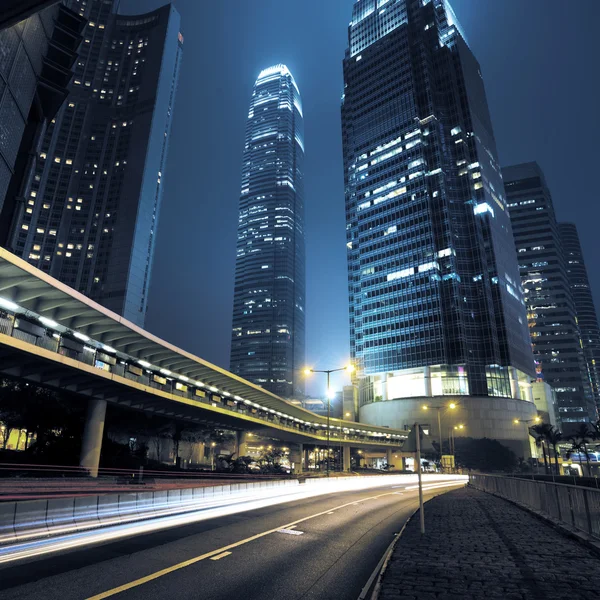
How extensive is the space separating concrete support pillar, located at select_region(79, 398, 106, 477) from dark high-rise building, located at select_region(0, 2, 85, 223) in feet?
92.7

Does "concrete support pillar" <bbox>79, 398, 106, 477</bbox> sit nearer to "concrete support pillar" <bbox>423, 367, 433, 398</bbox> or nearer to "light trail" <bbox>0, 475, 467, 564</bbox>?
"light trail" <bbox>0, 475, 467, 564</bbox>

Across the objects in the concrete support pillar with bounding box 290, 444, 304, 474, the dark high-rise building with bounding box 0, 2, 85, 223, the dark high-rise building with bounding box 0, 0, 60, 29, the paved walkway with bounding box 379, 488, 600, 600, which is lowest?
the concrete support pillar with bounding box 290, 444, 304, 474

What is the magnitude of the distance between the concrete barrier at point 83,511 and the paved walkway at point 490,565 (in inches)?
355

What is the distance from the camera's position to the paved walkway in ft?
21.1

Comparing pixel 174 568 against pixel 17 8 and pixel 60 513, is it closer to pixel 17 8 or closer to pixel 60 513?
pixel 60 513

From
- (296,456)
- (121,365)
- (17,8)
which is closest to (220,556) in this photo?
(17,8)

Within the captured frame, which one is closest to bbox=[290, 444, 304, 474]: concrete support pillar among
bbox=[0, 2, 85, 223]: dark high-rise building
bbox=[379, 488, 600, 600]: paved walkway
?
bbox=[0, 2, 85, 223]: dark high-rise building

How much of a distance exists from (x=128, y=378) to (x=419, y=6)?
19261cm

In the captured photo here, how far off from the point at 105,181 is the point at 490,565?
19028 cm

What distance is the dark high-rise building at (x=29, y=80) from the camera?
4184 centimetres

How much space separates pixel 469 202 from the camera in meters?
131

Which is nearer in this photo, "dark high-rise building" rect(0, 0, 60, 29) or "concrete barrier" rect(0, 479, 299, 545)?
"concrete barrier" rect(0, 479, 299, 545)

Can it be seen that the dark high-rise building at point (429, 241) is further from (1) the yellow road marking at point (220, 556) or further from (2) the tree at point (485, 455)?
(1) the yellow road marking at point (220, 556)

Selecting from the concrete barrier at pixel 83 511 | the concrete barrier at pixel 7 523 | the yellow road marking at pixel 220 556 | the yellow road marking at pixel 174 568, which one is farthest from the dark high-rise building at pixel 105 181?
the yellow road marking at pixel 220 556
